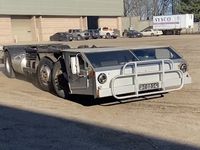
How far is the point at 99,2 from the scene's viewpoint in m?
82.1

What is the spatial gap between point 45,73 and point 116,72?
2.81m

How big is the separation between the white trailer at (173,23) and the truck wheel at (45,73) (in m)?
67.1

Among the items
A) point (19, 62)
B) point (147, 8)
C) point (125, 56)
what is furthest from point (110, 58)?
point (147, 8)

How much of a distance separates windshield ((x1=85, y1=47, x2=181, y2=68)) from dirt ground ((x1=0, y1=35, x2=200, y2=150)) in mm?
1012

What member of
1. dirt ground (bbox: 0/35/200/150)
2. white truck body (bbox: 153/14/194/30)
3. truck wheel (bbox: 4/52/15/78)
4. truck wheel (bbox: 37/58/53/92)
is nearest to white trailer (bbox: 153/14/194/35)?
white truck body (bbox: 153/14/194/30)

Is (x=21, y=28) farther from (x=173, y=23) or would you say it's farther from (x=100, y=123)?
(x=100, y=123)

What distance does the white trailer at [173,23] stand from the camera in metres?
76.6

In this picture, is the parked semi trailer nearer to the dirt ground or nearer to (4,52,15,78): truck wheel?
the dirt ground

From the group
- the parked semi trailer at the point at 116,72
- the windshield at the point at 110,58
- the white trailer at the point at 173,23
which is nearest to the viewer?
the parked semi trailer at the point at 116,72

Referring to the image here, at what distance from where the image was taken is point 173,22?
253 ft

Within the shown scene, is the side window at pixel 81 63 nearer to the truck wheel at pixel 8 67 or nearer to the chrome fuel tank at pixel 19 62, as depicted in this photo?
the chrome fuel tank at pixel 19 62

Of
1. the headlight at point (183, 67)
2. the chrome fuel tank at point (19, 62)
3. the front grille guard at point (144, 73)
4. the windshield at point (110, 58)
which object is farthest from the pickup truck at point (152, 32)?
the windshield at point (110, 58)

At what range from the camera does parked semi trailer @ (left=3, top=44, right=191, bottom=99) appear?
30.3 ft

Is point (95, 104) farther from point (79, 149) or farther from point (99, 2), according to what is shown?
point (99, 2)
